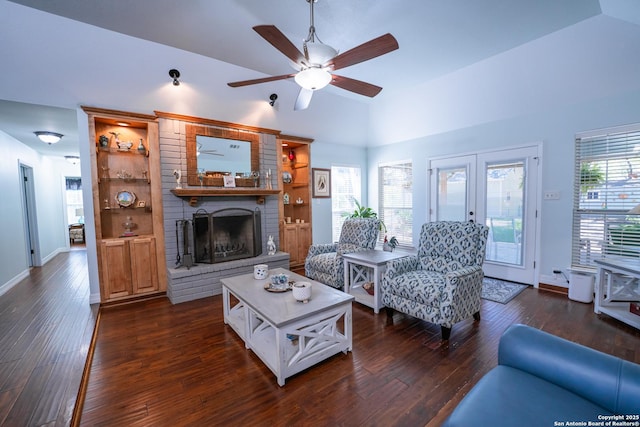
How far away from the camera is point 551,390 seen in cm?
116

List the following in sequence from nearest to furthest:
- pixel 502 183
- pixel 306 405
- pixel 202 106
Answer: pixel 306 405 → pixel 202 106 → pixel 502 183

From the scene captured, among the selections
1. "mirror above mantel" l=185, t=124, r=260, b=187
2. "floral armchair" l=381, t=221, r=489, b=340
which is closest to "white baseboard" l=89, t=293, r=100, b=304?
"mirror above mantel" l=185, t=124, r=260, b=187

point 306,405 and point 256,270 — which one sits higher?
point 256,270

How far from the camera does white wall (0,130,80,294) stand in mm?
3954

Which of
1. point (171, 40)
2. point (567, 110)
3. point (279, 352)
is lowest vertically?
point (279, 352)

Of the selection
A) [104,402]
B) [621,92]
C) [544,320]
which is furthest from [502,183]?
[104,402]

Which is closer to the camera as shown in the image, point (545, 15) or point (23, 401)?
point (23, 401)

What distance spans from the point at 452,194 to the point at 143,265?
16.2ft

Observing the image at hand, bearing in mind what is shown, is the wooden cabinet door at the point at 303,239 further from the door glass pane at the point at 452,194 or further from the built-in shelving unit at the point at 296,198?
the door glass pane at the point at 452,194

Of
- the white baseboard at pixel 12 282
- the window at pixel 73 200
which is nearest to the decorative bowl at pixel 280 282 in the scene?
the white baseboard at pixel 12 282

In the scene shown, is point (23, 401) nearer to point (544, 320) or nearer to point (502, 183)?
point (544, 320)

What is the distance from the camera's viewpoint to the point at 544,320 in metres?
2.81

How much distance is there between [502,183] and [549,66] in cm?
158

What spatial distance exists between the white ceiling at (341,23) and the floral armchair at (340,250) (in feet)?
7.18
